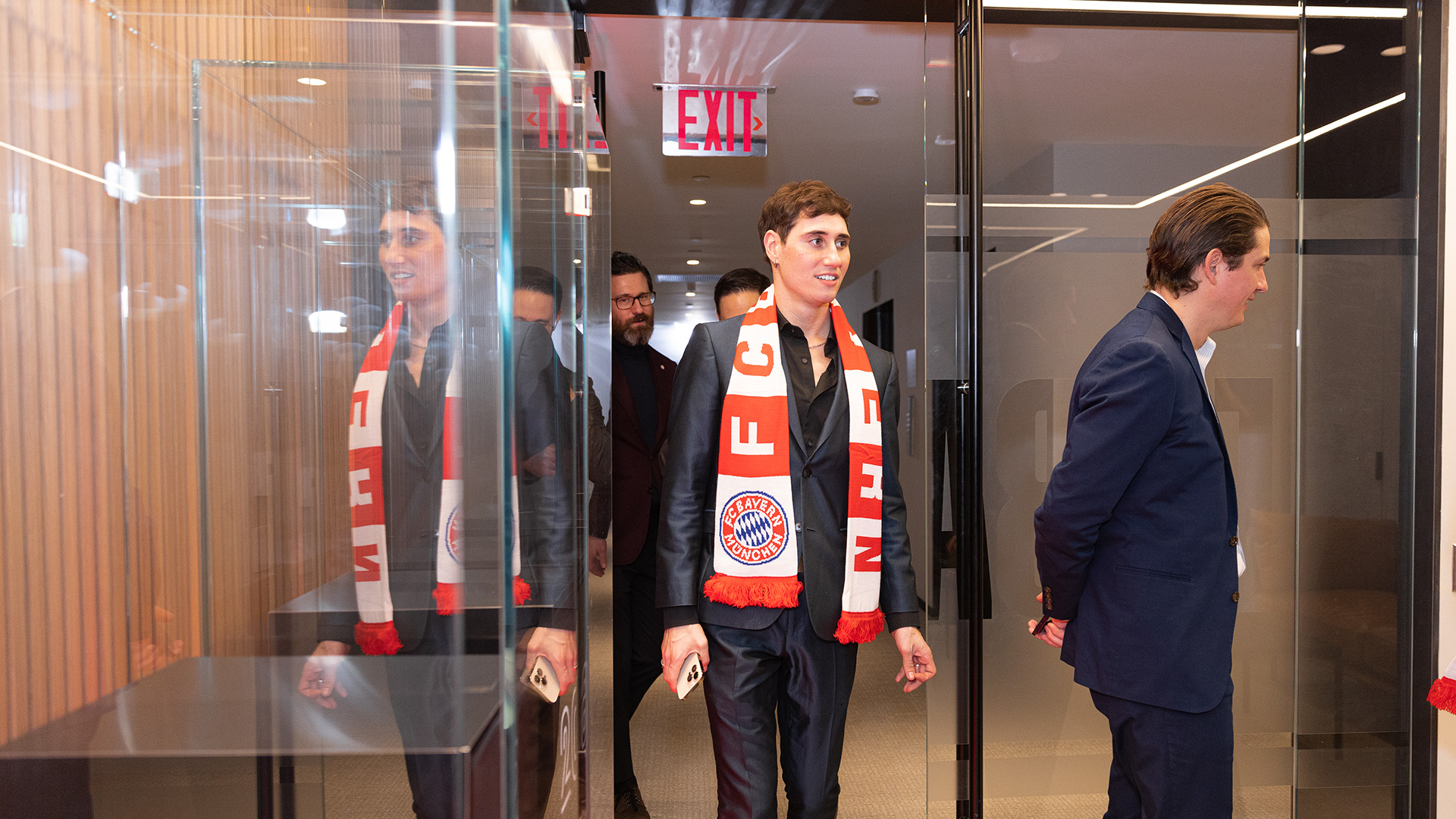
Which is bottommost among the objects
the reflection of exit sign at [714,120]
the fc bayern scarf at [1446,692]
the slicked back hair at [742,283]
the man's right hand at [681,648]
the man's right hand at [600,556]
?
the fc bayern scarf at [1446,692]

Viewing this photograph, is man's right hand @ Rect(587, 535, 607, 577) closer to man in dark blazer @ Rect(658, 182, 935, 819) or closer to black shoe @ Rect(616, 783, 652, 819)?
man in dark blazer @ Rect(658, 182, 935, 819)

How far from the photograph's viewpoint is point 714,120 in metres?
3.15

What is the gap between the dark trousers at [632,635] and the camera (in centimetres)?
249

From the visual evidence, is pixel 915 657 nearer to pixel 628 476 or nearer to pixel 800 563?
pixel 800 563

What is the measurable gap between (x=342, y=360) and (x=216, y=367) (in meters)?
0.09

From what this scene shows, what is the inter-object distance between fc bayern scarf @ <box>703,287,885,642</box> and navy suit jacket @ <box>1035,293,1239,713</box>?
1.31ft

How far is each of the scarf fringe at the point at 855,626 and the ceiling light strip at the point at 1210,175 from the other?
127cm

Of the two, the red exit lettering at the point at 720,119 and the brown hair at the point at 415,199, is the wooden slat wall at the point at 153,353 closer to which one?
the brown hair at the point at 415,199

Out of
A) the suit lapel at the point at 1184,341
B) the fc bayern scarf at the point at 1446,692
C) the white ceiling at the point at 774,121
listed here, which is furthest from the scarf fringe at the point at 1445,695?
the white ceiling at the point at 774,121

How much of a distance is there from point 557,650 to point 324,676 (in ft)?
1.46

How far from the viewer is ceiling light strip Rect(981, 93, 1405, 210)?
7.59 feet

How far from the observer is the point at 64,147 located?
583 mm

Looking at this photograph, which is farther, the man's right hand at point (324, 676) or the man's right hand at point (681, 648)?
the man's right hand at point (681, 648)

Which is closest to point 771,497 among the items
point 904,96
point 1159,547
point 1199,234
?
point 1159,547
